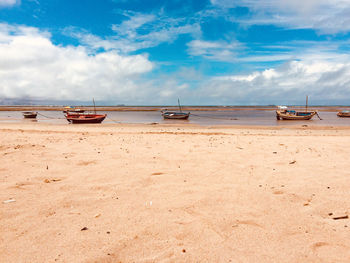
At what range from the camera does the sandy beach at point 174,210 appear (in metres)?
2.83

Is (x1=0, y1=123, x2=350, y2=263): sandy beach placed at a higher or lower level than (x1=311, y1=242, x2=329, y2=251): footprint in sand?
higher

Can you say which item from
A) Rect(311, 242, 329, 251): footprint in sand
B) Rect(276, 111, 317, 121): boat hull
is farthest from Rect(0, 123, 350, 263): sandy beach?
Rect(276, 111, 317, 121): boat hull

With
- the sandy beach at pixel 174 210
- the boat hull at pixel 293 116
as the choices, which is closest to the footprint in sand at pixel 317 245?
the sandy beach at pixel 174 210

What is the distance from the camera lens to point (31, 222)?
134 inches

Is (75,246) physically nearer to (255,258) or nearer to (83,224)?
(83,224)

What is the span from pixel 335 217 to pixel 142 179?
3645mm

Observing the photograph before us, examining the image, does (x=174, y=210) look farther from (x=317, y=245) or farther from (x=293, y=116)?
(x=293, y=116)

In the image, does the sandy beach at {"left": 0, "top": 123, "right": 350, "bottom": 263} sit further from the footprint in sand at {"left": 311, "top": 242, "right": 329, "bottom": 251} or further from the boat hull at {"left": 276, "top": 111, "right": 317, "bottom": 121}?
the boat hull at {"left": 276, "top": 111, "right": 317, "bottom": 121}

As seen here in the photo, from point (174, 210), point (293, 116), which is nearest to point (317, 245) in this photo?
point (174, 210)

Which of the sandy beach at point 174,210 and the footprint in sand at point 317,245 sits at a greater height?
the sandy beach at point 174,210

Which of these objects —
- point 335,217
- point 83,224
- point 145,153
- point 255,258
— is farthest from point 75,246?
point 145,153

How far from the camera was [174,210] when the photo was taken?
12.5 feet

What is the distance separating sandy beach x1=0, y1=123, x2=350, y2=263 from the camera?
9.29 ft

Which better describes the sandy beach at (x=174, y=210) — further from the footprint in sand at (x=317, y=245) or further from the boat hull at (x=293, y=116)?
the boat hull at (x=293, y=116)
